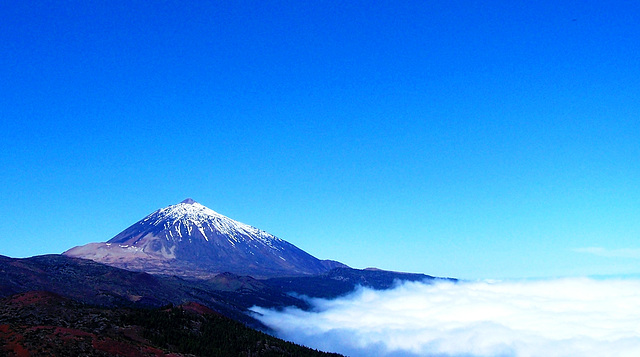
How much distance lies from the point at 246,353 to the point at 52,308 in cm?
4610

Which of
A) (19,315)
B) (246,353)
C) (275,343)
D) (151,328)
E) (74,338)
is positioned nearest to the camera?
(74,338)

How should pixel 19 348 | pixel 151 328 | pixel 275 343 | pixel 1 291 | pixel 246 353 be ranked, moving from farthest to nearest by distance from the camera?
pixel 1 291, pixel 275 343, pixel 246 353, pixel 151 328, pixel 19 348

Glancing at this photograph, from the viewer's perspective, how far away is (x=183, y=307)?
477ft

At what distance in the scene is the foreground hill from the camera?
3415 inches

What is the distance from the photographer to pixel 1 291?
199000 millimetres

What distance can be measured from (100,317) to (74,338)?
78.2 feet

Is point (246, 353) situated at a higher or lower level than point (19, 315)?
lower

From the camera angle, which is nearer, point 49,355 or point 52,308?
point 49,355

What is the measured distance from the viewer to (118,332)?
10469 cm

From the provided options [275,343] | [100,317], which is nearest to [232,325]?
[275,343]

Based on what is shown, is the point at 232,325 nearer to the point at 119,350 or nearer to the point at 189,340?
the point at 189,340

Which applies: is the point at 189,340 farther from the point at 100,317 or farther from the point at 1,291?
the point at 1,291

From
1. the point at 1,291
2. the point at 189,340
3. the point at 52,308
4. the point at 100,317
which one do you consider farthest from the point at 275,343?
the point at 1,291

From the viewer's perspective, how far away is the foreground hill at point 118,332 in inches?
3415
